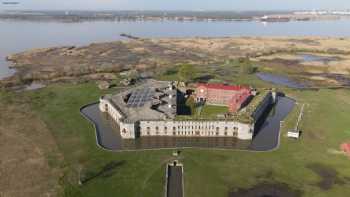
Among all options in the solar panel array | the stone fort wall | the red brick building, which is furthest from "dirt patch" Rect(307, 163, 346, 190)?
the solar panel array

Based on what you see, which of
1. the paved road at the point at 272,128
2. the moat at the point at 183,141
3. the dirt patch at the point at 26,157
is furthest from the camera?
the paved road at the point at 272,128

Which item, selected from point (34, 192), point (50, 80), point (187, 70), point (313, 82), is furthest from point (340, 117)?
point (50, 80)

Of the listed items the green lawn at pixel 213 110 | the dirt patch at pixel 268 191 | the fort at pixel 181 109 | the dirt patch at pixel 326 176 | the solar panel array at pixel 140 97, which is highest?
the solar panel array at pixel 140 97

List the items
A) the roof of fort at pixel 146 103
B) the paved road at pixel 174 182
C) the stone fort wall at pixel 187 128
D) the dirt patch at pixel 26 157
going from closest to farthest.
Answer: the paved road at pixel 174 182
the dirt patch at pixel 26 157
the stone fort wall at pixel 187 128
the roof of fort at pixel 146 103

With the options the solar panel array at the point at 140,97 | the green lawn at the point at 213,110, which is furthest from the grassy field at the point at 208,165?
the green lawn at the point at 213,110

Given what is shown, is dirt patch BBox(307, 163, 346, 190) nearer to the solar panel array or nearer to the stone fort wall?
the stone fort wall

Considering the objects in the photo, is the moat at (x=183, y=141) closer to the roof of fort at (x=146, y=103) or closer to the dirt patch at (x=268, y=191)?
the roof of fort at (x=146, y=103)

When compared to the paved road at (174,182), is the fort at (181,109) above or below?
above
